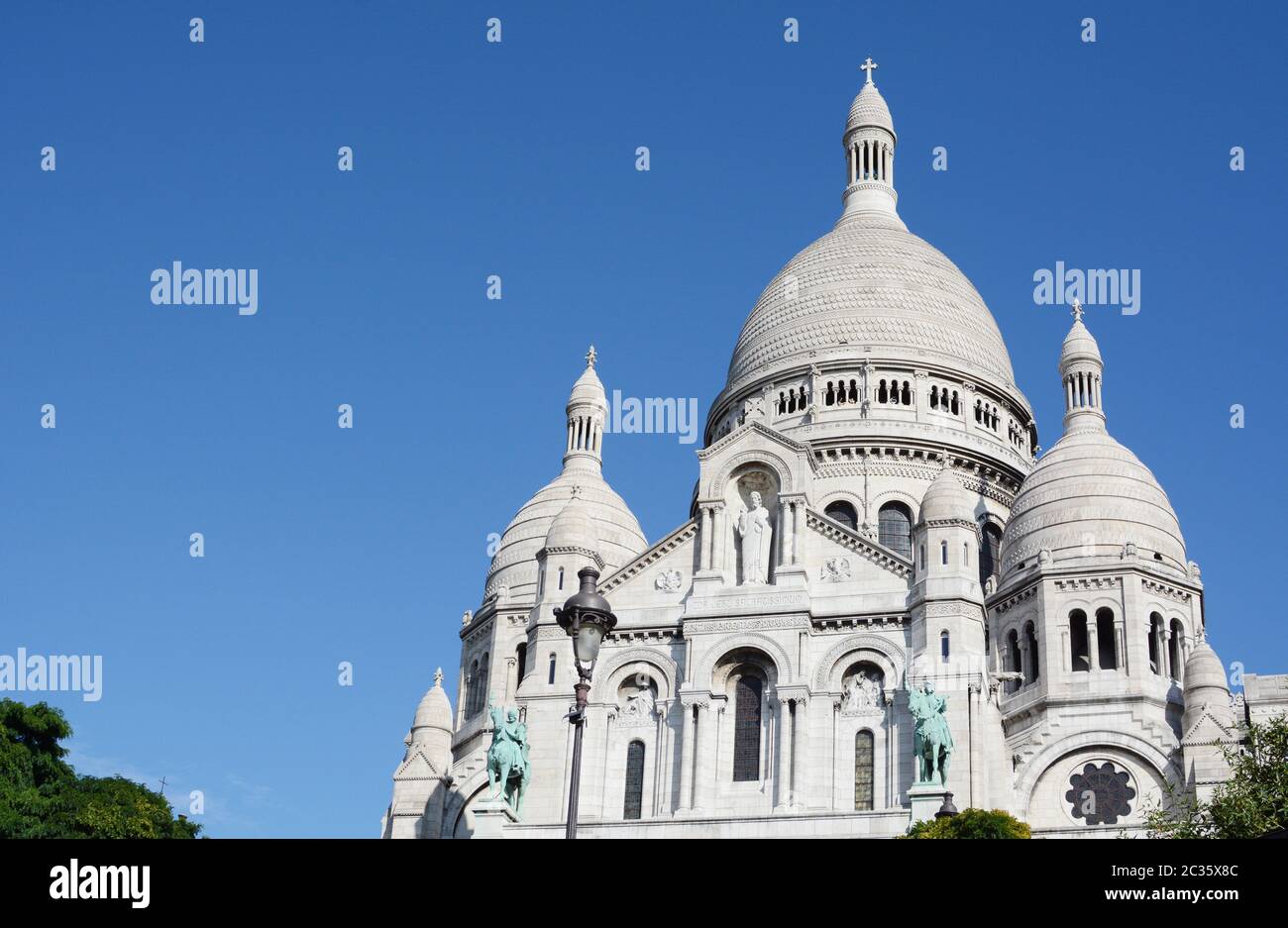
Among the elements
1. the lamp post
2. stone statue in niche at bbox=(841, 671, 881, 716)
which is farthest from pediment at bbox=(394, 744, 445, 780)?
the lamp post

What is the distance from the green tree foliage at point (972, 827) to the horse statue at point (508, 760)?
463 inches

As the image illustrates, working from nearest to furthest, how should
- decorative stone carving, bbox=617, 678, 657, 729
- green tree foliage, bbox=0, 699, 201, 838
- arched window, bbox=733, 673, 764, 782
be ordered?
green tree foliage, bbox=0, 699, 201, 838 → arched window, bbox=733, 673, 764, 782 → decorative stone carving, bbox=617, 678, 657, 729

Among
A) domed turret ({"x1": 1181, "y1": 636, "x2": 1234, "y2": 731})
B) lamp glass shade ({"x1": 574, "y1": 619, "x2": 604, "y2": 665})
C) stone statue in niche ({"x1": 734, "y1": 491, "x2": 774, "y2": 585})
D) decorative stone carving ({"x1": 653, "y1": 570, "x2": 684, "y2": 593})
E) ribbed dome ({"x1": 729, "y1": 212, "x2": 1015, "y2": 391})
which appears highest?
ribbed dome ({"x1": 729, "y1": 212, "x2": 1015, "y2": 391})

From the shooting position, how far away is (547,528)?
6562 cm

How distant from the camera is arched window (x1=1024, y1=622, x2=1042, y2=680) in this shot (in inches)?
2217

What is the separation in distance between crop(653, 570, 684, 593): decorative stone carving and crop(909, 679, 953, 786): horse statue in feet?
32.1

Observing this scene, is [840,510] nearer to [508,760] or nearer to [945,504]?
[945,504]

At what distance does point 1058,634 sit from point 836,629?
9.36 metres

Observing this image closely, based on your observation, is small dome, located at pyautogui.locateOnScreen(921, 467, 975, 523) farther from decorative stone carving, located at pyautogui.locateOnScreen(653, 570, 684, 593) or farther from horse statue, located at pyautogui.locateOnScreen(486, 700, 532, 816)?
horse statue, located at pyautogui.locateOnScreen(486, 700, 532, 816)

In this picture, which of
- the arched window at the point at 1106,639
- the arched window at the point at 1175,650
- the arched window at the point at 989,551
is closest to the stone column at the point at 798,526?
the arched window at the point at 1106,639

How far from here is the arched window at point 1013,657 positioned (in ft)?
186

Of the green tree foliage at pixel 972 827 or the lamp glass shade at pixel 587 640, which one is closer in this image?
the lamp glass shade at pixel 587 640

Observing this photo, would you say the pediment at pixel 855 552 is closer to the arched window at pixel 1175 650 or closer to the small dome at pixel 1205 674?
the small dome at pixel 1205 674
